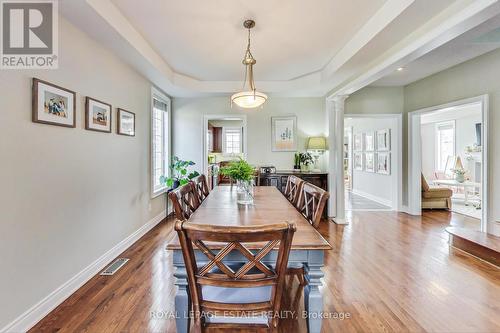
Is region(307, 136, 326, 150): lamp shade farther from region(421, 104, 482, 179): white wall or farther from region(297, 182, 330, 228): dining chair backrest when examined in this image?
region(421, 104, 482, 179): white wall

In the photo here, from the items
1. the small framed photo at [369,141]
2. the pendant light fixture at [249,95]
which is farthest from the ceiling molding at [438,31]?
the small framed photo at [369,141]

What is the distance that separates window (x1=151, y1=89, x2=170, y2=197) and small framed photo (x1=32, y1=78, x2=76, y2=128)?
6.37 feet

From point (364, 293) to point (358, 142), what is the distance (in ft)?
19.7

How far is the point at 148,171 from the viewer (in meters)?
4.04

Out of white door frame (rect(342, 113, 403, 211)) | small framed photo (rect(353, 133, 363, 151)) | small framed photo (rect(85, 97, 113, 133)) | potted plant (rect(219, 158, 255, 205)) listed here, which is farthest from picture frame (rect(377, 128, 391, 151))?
small framed photo (rect(85, 97, 113, 133))

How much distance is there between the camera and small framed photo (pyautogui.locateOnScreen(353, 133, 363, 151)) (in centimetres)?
720

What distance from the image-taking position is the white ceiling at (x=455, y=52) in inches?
112

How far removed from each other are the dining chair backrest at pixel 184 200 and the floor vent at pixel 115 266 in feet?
3.74

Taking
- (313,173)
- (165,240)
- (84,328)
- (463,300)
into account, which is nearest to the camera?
(84,328)

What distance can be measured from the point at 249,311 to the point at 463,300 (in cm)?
211

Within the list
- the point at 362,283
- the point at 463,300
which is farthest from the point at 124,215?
the point at 463,300

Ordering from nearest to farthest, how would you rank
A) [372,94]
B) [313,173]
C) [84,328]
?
[84,328]
[313,173]
[372,94]

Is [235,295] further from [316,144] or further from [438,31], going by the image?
[316,144]

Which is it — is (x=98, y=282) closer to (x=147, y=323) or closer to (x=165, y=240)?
(x=147, y=323)
